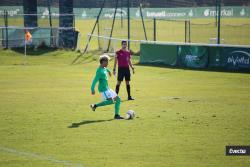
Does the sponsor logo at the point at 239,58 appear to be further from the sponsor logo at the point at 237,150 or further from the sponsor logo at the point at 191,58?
the sponsor logo at the point at 237,150

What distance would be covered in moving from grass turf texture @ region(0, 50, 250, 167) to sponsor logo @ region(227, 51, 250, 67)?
1345 mm

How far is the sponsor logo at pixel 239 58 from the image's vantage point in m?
28.8

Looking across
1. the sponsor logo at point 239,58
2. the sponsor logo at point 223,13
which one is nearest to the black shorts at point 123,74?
the sponsor logo at point 239,58

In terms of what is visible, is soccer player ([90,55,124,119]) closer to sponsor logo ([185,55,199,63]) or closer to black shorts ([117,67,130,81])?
black shorts ([117,67,130,81])

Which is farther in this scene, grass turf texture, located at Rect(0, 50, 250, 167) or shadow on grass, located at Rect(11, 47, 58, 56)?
shadow on grass, located at Rect(11, 47, 58, 56)

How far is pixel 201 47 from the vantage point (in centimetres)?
3091

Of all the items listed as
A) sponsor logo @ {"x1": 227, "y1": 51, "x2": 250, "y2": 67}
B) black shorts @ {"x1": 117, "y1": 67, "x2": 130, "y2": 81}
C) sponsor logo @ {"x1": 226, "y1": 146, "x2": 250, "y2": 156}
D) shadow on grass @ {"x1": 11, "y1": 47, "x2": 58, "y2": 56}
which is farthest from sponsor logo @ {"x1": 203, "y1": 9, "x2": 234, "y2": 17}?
sponsor logo @ {"x1": 226, "y1": 146, "x2": 250, "y2": 156}

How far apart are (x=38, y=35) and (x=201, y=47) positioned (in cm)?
1543

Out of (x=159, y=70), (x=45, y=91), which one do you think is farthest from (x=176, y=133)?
(x=159, y=70)

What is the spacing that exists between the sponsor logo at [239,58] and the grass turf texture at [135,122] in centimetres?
134

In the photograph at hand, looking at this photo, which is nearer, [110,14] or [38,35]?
[38,35]

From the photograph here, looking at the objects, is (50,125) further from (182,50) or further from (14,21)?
(14,21)

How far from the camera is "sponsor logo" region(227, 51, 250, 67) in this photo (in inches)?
1133

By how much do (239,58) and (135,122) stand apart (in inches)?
585
